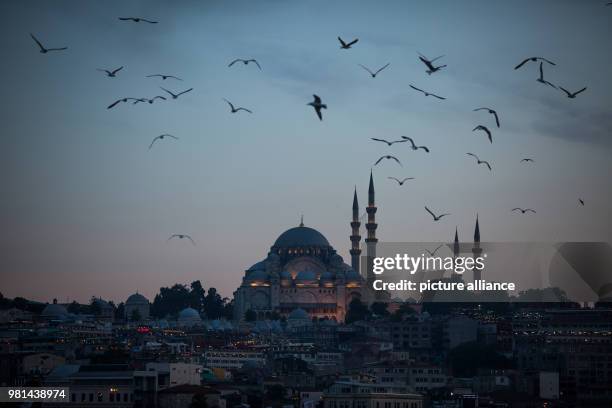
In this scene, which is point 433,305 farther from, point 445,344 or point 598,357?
point 598,357

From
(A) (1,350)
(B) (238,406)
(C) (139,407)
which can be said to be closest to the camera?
(C) (139,407)

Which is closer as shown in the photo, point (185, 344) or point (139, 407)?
point (139, 407)

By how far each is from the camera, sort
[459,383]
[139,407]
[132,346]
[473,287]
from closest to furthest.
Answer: [139,407] < [459,383] < [132,346] < [473,287]

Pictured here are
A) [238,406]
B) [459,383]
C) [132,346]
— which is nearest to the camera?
[238,406]

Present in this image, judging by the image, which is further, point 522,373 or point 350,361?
point 350,361

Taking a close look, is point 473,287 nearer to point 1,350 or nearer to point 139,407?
point 1,350

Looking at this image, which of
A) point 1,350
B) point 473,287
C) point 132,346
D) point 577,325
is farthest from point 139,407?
point 473,287

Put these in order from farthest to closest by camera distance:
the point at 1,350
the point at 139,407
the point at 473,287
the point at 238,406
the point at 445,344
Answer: the point at 473,287 < the point at 445,344 < the point at 1,350 < the point at 238,406 < the point at 139,407

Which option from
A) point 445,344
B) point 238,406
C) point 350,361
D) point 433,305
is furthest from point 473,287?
point 238,406

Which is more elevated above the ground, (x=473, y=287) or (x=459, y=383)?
(x=473, y=287)
